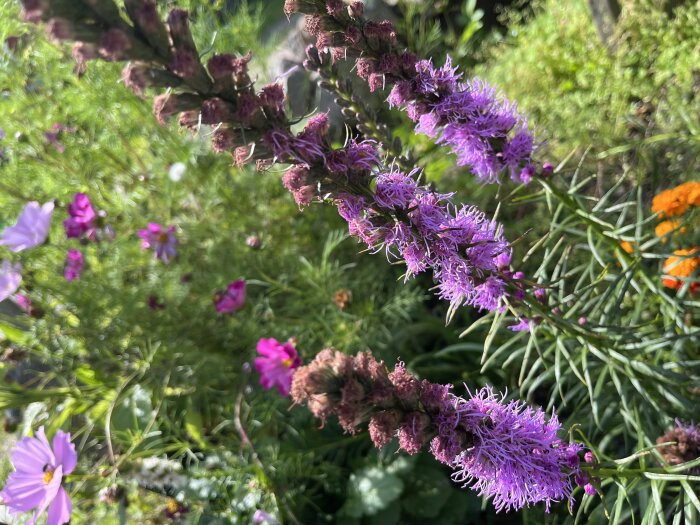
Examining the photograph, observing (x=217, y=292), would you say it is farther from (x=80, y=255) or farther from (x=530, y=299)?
(x=530, y=299)

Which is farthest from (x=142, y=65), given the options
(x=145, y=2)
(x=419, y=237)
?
(x=419, y=237)

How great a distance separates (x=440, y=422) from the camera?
32.3 inches

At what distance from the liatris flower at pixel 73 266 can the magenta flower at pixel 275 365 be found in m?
0.78

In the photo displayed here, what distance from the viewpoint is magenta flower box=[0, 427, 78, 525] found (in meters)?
1.39

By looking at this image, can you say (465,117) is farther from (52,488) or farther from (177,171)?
(177,171)

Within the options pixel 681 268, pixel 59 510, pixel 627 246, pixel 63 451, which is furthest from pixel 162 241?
pixel 681 268

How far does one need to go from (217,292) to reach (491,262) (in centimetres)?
128

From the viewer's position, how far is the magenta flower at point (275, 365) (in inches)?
68.7

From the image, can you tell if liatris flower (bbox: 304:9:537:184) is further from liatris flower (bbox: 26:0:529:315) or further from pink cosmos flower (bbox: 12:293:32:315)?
pink cosmos flower (bbox: 12:293:32:315)

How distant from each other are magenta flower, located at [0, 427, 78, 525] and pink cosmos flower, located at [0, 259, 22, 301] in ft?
1.89

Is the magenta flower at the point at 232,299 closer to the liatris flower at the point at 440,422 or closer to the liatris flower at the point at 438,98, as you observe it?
the liatris flower at the point at 438,98

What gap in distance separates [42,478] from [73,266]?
0.83 meters

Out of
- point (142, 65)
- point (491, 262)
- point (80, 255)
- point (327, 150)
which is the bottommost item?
point (80, 255)

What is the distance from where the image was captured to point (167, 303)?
209cm
